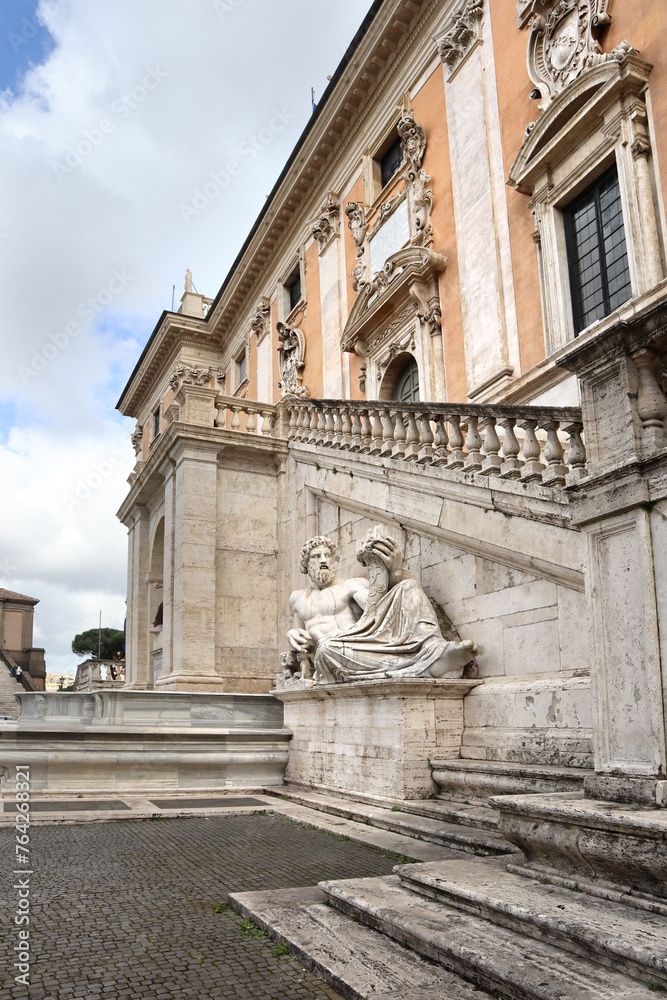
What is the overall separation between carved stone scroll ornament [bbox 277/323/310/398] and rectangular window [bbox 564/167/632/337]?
970 cm

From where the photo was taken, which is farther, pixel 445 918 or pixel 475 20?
pixel 475 20

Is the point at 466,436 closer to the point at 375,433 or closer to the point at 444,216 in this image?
the point at 375,433

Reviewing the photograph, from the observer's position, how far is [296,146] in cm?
2098

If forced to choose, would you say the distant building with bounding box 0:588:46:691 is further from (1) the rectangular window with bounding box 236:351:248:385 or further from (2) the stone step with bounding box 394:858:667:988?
(2) the stone step with bounding box 394:858:667:988

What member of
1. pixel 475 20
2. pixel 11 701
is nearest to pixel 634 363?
pixel 475 20

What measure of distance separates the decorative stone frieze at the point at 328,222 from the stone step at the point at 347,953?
58.7ft

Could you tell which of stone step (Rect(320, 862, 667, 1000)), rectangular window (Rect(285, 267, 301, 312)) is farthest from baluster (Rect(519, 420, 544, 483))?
rectangular window (Rect(285, 267, 301, 312))

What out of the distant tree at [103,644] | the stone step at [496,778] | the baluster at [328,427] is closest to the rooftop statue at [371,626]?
the stone step at [496,778]

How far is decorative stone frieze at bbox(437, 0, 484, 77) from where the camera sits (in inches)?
548

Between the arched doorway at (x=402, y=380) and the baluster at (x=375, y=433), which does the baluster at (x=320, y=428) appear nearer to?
the baluster at (x=375, y=433)

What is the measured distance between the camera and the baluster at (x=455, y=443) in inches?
306

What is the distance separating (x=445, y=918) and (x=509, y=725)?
3197 millimetres

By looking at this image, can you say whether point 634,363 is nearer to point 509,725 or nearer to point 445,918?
point 445,918

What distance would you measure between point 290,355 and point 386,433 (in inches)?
487
